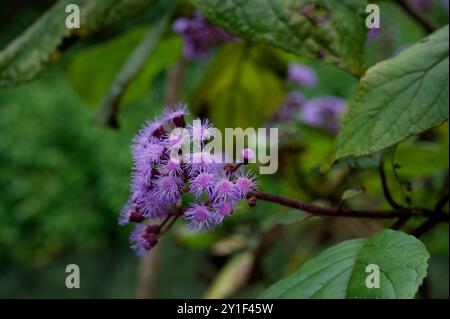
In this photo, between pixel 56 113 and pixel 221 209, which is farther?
pixel 56 113

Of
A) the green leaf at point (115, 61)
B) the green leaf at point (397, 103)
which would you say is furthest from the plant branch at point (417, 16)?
the green leaf at point (115, 61)

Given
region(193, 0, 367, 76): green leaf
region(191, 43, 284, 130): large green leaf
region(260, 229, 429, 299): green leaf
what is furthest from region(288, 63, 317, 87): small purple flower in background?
region(260, 229, 429, 299): green leaf

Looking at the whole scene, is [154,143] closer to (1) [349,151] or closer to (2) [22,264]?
(1) [349,151]

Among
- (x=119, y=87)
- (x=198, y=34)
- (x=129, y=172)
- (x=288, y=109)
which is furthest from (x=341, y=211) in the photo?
(x=288, y=109)

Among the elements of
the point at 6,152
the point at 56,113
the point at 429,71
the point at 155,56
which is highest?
the point at 56,113

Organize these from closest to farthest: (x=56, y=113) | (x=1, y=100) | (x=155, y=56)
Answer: (x=155, y=56) → (x=56, y=113) → (x=1, y=100)

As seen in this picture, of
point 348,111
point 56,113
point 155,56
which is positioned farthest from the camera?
point 56,113

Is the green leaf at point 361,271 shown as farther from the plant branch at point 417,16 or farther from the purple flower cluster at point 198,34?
the purple flower cluster at point 198,34
